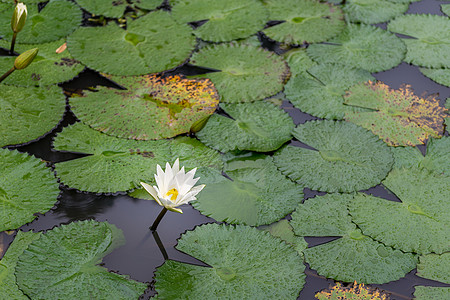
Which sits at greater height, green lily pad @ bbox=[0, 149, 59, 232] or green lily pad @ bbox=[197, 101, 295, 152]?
green lily pad @ bbox=[0, 149, 59, 232]

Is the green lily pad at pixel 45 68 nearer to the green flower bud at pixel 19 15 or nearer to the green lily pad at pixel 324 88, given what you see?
the green flower bud at pixel 19 15

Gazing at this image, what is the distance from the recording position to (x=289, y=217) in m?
2.41

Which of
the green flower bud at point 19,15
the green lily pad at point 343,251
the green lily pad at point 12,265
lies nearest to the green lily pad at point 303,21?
the green lily pad at point 343,251

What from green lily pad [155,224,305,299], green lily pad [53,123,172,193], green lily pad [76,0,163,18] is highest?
green lily pad [76,0,163,18]

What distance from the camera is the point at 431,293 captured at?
212 cm

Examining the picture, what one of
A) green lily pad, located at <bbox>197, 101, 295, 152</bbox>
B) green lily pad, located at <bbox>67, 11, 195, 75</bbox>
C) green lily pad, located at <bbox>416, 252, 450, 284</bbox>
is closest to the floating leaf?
green lily pad, located at <bbox>197, 101, 295, 152</bbox>

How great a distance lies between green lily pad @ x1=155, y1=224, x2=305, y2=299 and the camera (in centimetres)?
207

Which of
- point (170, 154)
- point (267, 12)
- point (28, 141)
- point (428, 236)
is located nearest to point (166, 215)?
point (170, 154)

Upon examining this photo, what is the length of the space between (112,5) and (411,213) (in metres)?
2.34

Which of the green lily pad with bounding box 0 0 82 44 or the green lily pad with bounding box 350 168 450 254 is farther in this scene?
the green lily pad with bounding box 0 0 82 44

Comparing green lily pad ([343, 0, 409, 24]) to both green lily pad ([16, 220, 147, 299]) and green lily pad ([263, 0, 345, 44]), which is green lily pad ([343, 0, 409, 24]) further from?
green lily pad ([16, 220, 147, 299])

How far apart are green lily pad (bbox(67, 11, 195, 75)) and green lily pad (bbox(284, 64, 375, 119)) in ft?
2.28

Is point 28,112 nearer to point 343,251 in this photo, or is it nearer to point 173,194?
point 173,194

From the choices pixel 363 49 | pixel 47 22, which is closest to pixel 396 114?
pixel 363 49
